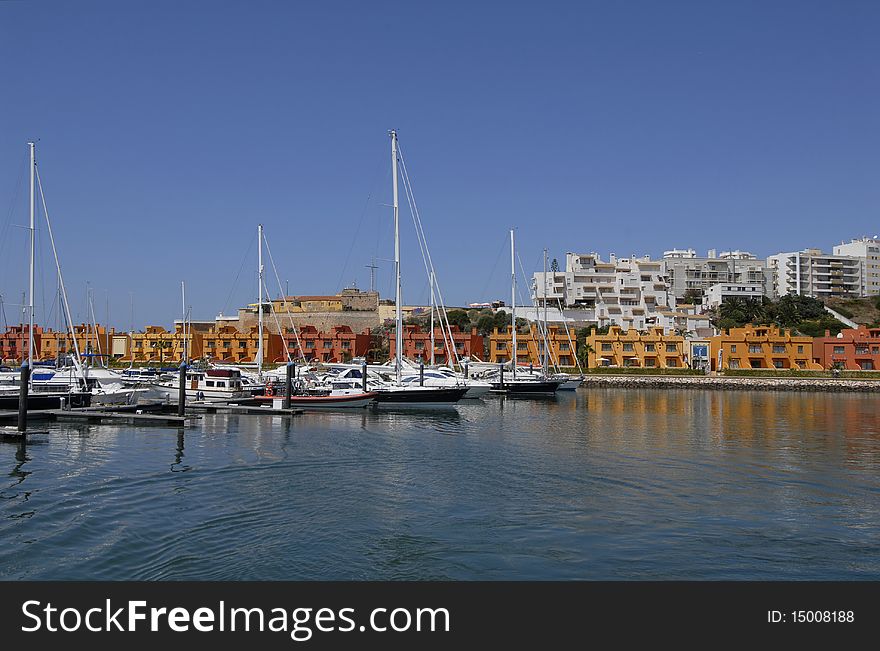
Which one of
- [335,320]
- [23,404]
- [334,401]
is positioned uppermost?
[335,320]

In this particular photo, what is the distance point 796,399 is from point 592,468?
136 feet

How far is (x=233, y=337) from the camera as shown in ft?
326

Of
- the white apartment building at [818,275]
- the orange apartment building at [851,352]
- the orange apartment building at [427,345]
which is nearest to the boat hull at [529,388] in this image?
the orange apartment building at [427,345]

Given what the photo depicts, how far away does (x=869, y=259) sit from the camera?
14450 cm

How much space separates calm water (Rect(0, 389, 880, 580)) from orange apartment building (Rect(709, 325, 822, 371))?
5337 centimetres

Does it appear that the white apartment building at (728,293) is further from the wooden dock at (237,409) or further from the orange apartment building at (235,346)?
the wooden dock at (237,409)

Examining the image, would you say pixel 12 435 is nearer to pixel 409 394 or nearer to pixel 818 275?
pixel 409 394

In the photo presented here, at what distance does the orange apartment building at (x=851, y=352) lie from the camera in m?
81.0

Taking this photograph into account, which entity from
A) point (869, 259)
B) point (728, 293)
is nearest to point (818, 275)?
point (869, 259)

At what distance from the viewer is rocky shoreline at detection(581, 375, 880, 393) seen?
70.6 m

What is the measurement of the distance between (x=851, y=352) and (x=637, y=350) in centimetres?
2219
